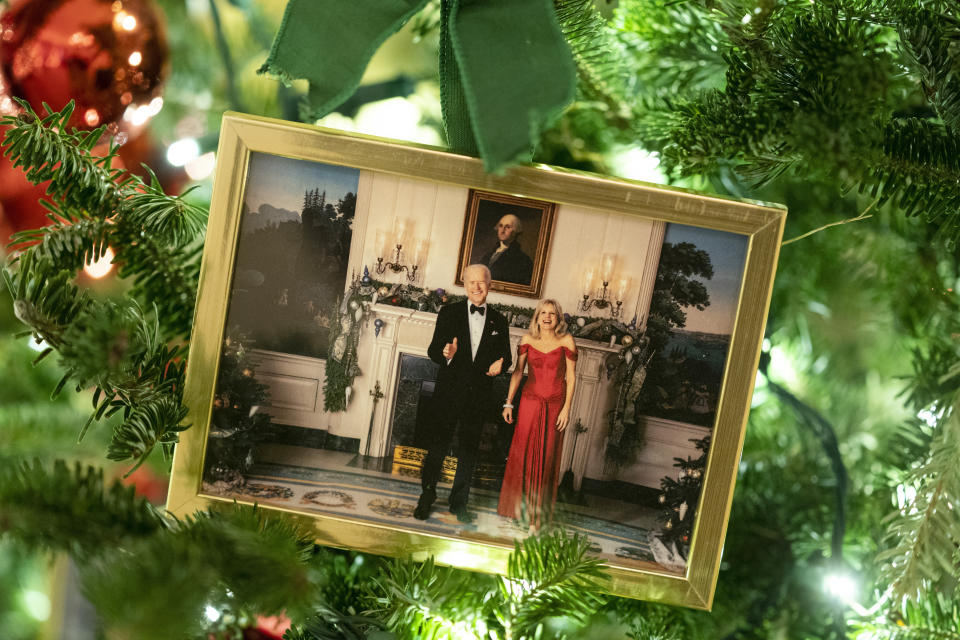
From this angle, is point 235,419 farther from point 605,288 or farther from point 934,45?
point 934,45

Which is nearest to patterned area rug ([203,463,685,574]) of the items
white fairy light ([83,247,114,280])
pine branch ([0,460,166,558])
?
pine branch ([0,460,166,558])

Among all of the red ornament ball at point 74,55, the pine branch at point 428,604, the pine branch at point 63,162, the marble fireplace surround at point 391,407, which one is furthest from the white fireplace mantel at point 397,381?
the red ornament ball at point 74,55

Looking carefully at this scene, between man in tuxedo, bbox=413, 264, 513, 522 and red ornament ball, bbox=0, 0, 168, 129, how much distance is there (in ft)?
1.35

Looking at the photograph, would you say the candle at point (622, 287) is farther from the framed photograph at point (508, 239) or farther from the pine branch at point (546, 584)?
the pine branch at point (546, 584)

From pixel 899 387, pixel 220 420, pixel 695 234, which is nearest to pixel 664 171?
pixel 695 234

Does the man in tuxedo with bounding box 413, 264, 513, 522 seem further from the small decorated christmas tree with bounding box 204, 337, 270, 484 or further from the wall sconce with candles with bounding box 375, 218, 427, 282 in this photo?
the small decorated christmas tree with bounding box 204, 337, 270, 484

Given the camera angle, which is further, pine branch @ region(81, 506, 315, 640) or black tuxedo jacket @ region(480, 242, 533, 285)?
black tuxedo jacket @ region(480, 242, 533, 285)

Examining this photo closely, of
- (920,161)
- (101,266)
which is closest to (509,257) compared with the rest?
(920,161)

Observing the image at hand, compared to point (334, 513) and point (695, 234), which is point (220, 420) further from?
point (695, 234)

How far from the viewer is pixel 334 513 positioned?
514mm

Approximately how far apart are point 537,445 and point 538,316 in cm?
11

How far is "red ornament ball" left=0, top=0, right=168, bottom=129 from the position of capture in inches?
22.6

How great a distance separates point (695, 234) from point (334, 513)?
15.6 inches

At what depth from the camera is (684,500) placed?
1.71 feet
